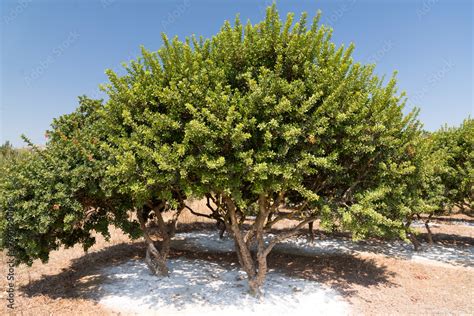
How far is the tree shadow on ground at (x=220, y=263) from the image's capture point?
13.0 m

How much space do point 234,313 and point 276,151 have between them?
5648 mm

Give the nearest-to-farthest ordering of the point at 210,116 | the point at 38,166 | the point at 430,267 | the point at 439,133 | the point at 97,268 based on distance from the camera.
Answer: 1. the point at 210,116
2. the point at 38,166
3. the point at 97,268
4. the point at 430,267
5. the point at 439,133

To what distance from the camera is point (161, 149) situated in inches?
393

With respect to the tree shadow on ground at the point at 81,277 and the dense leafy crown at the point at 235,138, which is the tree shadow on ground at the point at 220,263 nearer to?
the tree shadow on ground at the point at 81,277

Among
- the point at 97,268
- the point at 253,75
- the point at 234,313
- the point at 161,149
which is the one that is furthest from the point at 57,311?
the point at 253,75

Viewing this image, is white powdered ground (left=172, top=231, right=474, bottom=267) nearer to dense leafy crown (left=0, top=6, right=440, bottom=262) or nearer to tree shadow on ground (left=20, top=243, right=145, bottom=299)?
tree shadow on ground (left=20, top=243, right=145, bottom=299)

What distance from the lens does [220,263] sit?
1681 centimetres

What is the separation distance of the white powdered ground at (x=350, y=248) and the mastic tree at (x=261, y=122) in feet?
25.0

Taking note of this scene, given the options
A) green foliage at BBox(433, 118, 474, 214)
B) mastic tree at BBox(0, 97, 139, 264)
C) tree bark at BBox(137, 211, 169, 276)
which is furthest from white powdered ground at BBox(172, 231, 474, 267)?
mastic tree at BBox(0, 97, 139, 264)

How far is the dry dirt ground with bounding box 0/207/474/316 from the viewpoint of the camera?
38.9ft

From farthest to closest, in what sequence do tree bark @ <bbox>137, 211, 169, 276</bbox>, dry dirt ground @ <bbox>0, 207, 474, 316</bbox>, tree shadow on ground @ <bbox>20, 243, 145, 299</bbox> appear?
tree bark @ <bbox>137, 211, 169, 276</bbox> → tree shadow on ground @ <bbox>20, 243, 145, 299</bbox> → dry dirt ground @ <bbox>0, 207, 474, 316</bbox>

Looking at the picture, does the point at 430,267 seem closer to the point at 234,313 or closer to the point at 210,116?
the point at 234,313

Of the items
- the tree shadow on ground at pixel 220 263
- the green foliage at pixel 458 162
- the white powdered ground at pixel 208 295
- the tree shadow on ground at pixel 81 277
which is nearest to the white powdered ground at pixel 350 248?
the tree shadow on ground at pixel 220 263

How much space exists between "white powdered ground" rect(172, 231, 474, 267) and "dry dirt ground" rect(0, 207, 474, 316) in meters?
1.10
